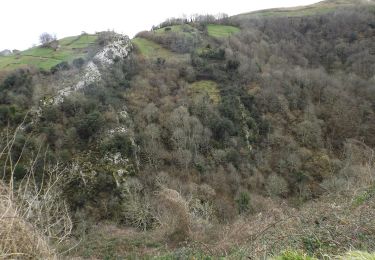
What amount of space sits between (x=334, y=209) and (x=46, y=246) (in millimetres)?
7433

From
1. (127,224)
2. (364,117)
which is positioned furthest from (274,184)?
(364,117)

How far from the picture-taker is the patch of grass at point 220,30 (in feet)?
191

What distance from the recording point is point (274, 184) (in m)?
28.7

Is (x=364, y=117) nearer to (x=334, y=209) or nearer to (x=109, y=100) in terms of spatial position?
(x=109, y=100)

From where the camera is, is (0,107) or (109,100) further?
(109,100)

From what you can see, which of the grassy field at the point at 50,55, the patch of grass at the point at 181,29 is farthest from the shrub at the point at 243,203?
the patch of grass at the point at 181,29

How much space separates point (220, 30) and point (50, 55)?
102 ft

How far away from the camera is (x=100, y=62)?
42.0 meters

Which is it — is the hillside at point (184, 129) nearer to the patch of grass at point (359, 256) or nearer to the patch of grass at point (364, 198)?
the patch of grass at point (364, 198)

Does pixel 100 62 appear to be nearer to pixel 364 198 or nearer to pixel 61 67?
pixel 61 67

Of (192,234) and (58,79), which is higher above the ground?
(58,79)

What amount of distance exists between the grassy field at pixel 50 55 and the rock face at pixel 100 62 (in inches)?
133

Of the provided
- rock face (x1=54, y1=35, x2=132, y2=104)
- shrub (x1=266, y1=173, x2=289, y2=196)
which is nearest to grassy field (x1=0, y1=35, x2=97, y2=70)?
rock face (x1=54, y1=35, x2=132, y2=104)

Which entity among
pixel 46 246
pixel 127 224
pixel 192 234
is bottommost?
pixel 127 224
